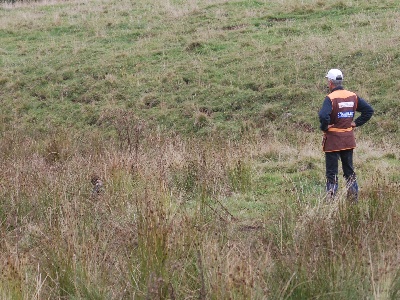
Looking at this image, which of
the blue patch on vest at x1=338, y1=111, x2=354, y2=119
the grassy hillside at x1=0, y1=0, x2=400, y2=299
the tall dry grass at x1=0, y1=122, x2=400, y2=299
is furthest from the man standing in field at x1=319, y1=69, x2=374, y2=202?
the tall dry grass at x1=0, y1=122, x2=400, y2=299

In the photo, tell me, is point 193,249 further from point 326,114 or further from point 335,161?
point 335,161

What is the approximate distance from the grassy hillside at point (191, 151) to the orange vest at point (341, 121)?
0.53 meters

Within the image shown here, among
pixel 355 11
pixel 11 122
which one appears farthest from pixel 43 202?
pixel 355 11

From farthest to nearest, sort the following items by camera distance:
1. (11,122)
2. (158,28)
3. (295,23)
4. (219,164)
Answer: (158,28)
(295,23)
(11,122)
(219,164)

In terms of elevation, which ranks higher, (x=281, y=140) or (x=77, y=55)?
(x=77, y=55)

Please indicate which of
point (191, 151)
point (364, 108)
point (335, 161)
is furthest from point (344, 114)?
point (191, 151)

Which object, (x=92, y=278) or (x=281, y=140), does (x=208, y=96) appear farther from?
(x=92, y=278)

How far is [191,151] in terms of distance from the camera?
896cm

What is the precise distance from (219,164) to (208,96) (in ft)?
23.6

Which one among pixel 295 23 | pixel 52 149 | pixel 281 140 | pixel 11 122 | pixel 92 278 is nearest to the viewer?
pixel 92 278

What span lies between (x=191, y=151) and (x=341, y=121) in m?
2.67

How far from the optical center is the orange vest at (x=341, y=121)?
7.02 metres

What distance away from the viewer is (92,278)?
4.29 meters

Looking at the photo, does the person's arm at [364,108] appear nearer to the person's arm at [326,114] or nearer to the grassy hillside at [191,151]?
the person's arm at [326,114]
